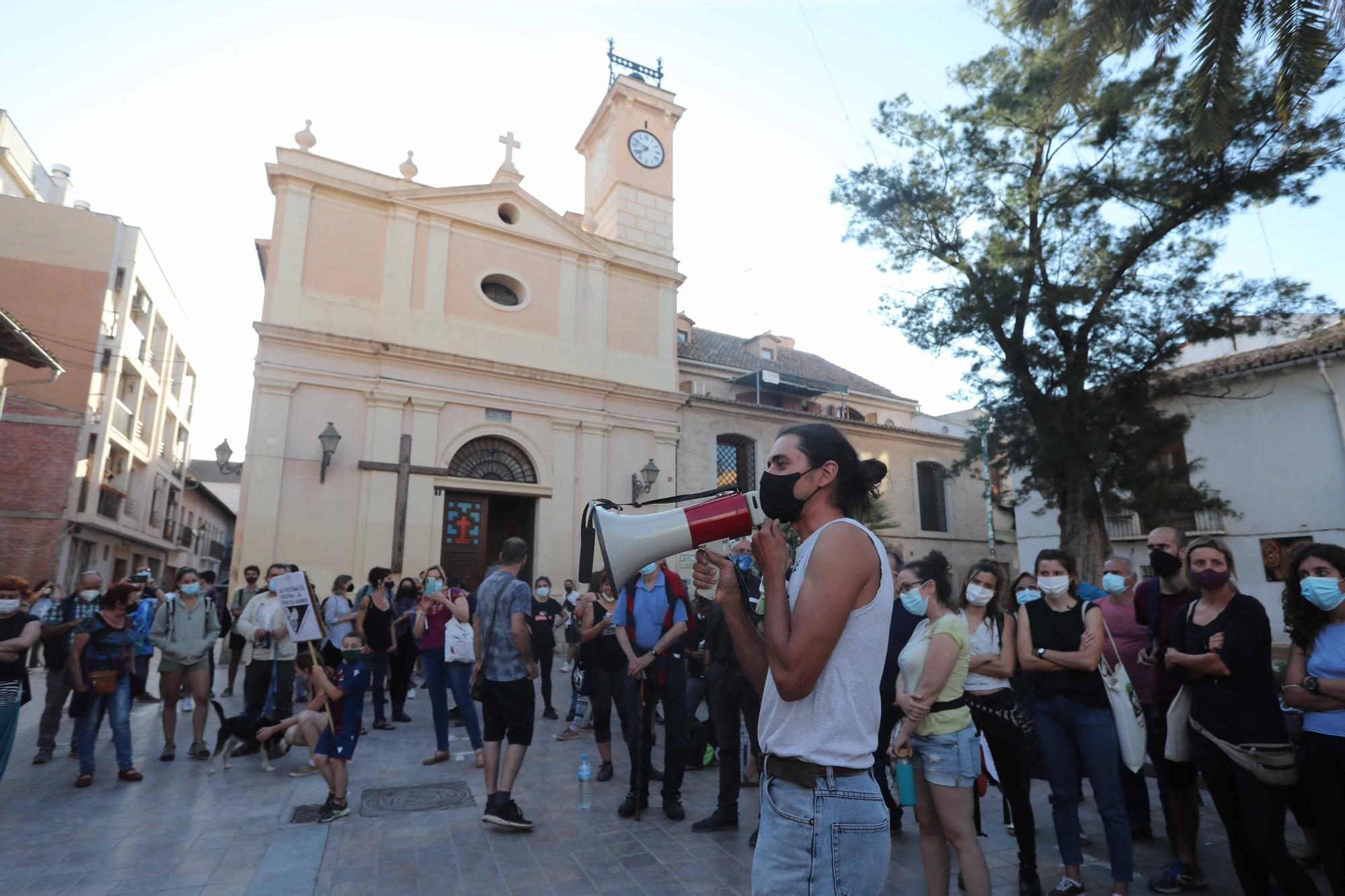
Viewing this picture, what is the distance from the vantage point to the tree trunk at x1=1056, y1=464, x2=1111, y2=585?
13784 millimetres

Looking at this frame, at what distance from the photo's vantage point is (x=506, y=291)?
61.3ft

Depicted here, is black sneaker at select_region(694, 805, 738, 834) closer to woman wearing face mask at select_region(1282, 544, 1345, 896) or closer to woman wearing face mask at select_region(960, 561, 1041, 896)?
woman wearing face mask at select_region(960, 561, 1041, 896)

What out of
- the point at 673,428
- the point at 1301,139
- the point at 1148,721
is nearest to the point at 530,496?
the point at 673,428

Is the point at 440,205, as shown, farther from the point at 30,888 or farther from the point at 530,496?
the point at 30,888

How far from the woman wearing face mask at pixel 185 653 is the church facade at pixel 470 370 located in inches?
260

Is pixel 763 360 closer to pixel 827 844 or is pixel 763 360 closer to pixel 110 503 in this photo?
pixel 110 503

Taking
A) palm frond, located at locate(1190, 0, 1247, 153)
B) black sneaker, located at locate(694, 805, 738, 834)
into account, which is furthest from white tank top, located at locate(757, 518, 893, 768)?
palm frond, located at locate(1190, 0, 1247, 153)

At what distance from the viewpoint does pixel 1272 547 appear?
1825cm

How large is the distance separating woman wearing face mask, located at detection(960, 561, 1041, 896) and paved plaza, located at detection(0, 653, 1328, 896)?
0.30 meters

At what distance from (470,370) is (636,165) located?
852cm

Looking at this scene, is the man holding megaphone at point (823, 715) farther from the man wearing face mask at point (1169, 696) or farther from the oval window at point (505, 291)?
the oval window at point (505, 291)

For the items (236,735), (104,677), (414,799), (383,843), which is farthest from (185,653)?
(383,843)

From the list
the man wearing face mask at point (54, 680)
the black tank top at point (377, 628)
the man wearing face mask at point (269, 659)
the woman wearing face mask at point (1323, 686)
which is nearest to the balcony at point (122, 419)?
the man wearing face mask at point (54, 680)

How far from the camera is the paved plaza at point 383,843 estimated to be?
14.1 ft
